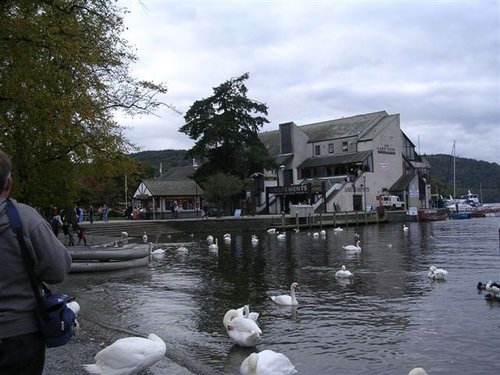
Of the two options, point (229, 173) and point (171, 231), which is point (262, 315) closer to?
point (171, 231)

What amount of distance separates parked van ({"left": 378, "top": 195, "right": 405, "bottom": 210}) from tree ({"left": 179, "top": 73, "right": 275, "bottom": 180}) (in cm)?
1657

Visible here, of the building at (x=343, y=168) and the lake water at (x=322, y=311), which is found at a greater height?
the building at (x=343, y=168)

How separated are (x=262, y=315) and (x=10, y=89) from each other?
314 inches

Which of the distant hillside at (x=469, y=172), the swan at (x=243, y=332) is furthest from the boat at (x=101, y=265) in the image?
the distant hillside at (x=469, y=172)

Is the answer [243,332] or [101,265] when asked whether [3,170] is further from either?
[101,265]

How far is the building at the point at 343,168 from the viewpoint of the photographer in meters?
70.9

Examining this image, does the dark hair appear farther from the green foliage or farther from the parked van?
the green foliage

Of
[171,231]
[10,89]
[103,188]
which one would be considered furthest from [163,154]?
[10,89]

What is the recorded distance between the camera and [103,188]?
7300cm

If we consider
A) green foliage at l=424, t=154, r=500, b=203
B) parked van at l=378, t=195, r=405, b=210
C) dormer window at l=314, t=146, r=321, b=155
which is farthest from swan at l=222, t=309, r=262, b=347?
green foliage at l=424, t=154, r=500, b=203

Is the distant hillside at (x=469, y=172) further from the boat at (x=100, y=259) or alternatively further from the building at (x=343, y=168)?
the boat at (x=100, y=259)

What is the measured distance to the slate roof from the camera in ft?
216

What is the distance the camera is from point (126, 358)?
6680 mm

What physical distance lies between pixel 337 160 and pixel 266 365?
225ft
